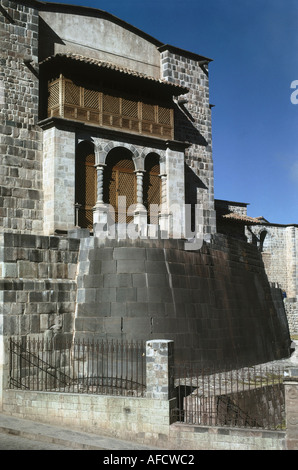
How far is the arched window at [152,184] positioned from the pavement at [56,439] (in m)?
11.9

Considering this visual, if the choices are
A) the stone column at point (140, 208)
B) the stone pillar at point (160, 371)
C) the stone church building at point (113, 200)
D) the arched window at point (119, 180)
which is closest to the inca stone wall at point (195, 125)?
the stone church building at point (113, 200)

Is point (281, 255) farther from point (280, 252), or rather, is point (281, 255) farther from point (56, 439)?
point (56, 439)

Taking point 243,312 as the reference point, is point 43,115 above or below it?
above

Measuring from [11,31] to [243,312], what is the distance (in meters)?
12.9

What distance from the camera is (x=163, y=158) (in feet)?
77.0

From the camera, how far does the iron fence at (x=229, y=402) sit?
12695 millimetres

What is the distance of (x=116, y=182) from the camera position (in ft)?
73.2

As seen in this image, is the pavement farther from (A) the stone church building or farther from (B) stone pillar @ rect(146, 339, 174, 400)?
(A) the stone church building

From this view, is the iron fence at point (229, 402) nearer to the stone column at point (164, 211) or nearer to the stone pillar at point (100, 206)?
A: the stone pillar at point (100, 206)

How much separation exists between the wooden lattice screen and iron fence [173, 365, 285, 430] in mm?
10263

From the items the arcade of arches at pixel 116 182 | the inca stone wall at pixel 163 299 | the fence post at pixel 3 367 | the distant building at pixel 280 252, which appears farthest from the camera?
the distant building at pixel 280 252

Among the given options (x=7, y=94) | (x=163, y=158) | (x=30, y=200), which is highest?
(x=7, y=94)
